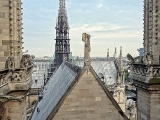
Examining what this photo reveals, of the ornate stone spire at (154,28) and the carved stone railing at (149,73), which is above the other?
the ornate stone spire at (154,28)

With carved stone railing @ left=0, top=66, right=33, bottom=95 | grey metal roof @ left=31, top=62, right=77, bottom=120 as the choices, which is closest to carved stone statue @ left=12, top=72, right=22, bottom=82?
carved stone railing @ left=0, top=66, right=33, bottom=95

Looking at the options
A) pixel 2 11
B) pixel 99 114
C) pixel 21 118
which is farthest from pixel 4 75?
pixel 99 114

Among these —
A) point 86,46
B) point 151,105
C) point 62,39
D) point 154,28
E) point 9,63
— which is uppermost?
point 62,39

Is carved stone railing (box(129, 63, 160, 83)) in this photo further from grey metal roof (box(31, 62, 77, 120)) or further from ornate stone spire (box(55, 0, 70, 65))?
ornate stone spire (box(55, 0, 70, 65))

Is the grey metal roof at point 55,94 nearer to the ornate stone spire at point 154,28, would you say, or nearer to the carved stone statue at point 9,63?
the carved stone statue at point 9,63

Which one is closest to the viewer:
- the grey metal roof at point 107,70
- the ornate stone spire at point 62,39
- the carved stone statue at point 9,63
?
the carved stone statue at point 9,63

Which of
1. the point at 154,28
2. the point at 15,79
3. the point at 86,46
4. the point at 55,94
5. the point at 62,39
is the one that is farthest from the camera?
the point at 62,39

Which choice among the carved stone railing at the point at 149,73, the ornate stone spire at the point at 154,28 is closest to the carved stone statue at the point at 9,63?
the carved stone railing at the point at 149,73

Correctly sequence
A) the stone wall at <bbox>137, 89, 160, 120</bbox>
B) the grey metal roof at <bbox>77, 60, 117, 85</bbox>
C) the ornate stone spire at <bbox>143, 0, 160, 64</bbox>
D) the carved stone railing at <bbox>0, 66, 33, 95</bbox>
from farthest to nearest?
1. the grey metal roof at <bbox>77, 60, 117, 85</bbox>
2. the ornate stone spire at <bbox>143, 0, 160, 64</bbox>
3. the stone wall at <bbox>137, 89, 160, 120</bbox>
4. the carved stone railing at <bbox>0, 66, 33, 95</bbox>

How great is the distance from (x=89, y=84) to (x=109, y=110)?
136 centimetres

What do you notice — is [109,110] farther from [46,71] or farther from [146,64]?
[46,71]

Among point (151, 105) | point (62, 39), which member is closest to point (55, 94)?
point (151, 105)

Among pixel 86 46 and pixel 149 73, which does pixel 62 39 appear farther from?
pixel 149 73

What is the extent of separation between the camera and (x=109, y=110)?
11.0 metres
